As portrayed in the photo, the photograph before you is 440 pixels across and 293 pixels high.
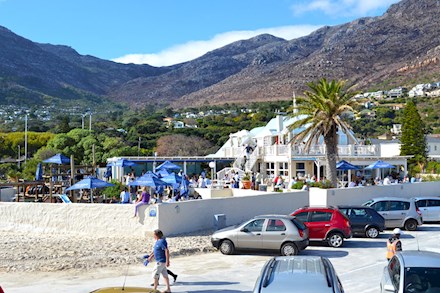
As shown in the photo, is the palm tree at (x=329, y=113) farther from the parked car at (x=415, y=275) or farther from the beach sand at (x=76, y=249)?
the parked car at (x=415, y=275)

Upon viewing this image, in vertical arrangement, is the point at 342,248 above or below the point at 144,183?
below

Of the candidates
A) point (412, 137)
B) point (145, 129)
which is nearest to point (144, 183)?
point (412, 137)

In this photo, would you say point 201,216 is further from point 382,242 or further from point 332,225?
point 382,242

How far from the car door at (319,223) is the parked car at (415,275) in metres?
9.84

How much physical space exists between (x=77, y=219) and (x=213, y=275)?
868 centimetres

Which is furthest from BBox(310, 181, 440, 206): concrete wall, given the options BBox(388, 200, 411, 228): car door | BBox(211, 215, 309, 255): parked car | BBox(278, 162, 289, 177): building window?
BBox(278, 162, 289, 177): building window

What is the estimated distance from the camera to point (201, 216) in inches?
886

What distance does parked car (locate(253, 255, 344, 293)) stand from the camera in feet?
23.8

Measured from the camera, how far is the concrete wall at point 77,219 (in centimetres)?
2128

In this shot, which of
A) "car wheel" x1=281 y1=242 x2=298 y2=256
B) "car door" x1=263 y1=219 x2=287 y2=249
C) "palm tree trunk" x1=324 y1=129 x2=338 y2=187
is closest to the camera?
"car wheel" x1=281 y1=242 x2=298 y2=256

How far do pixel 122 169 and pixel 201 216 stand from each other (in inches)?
Result: 935

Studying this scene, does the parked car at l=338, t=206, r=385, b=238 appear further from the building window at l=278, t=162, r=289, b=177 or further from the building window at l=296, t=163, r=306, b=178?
the building window at l=278, t=162, r=289, b=177

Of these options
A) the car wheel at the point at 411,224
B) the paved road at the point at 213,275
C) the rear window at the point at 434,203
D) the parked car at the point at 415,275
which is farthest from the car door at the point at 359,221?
the parked car at the point at 415,275

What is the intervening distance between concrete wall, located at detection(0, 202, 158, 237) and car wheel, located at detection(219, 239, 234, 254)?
369cm
